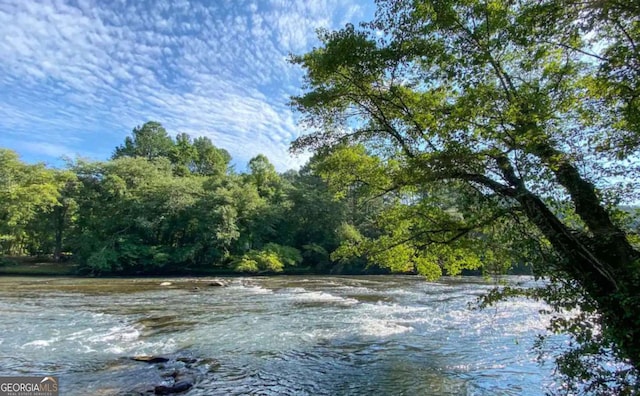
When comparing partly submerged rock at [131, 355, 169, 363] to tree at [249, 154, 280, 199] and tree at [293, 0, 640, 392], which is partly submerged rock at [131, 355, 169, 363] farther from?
tree at [249, 154, 280, 199]

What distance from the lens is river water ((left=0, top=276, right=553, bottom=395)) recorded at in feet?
23.6

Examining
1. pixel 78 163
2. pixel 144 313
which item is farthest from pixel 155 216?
pixel 144 313

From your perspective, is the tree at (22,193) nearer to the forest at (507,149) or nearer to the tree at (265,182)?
the tree at (265,182)

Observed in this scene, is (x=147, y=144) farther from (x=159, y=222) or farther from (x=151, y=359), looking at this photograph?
(x=151, y=359)

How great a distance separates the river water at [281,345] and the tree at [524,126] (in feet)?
9.01

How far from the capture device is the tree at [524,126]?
14.7 ft

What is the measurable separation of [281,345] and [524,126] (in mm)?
7773

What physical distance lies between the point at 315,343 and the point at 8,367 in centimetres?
662

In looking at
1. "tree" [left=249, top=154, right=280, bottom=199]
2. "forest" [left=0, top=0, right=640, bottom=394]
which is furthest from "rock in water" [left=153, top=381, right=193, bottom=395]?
"tree" [left=249, top=154, right=280, bottom=199]

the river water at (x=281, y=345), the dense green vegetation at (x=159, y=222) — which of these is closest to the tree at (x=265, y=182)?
the dense green vegetation at (x=159, y=222)

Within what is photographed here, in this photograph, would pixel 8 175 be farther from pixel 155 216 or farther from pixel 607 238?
pixel 607 238

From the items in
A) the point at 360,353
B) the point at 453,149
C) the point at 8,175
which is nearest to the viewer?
the point at 453,149

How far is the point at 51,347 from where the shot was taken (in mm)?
9383

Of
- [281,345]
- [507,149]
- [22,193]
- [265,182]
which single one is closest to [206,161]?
[265,182]
